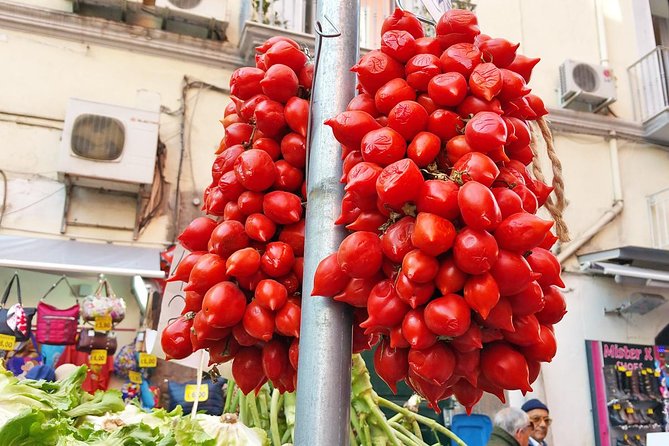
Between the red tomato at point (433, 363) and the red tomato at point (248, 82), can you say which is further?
the red tomato at point (248, 82)

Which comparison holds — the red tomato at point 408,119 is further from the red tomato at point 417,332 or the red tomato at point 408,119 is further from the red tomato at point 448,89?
the red tomato at point 417,332

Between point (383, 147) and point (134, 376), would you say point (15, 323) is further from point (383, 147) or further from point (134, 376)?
point (383, 147)

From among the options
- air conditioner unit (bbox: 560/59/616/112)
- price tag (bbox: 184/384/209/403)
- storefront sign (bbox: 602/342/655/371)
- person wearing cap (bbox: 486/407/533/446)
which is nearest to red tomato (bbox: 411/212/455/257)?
price tag (bbox: 184/384/209/403)

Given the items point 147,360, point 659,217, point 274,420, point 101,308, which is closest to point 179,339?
point 274,420

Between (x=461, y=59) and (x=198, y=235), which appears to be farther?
(x=198, y=235)

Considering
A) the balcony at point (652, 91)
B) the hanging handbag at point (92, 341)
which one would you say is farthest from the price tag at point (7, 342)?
the balcony at point (652, 91)

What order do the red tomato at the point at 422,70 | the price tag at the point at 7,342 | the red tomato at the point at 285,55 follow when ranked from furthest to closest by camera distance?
the price tag at the point at 7,342 → the red tomato at the point at 285,55 → the red tomato at the point at 422,70

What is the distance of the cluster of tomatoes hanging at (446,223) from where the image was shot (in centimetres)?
89

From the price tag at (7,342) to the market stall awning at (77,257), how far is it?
82 cm

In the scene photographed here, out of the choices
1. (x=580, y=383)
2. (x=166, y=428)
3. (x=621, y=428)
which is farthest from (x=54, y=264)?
(x=621, y=428)

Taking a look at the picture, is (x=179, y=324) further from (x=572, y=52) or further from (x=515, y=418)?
(x=572, y=52)

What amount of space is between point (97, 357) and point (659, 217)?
310 inches

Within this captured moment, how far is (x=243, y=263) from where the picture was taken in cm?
109

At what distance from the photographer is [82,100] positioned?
6.06 m
